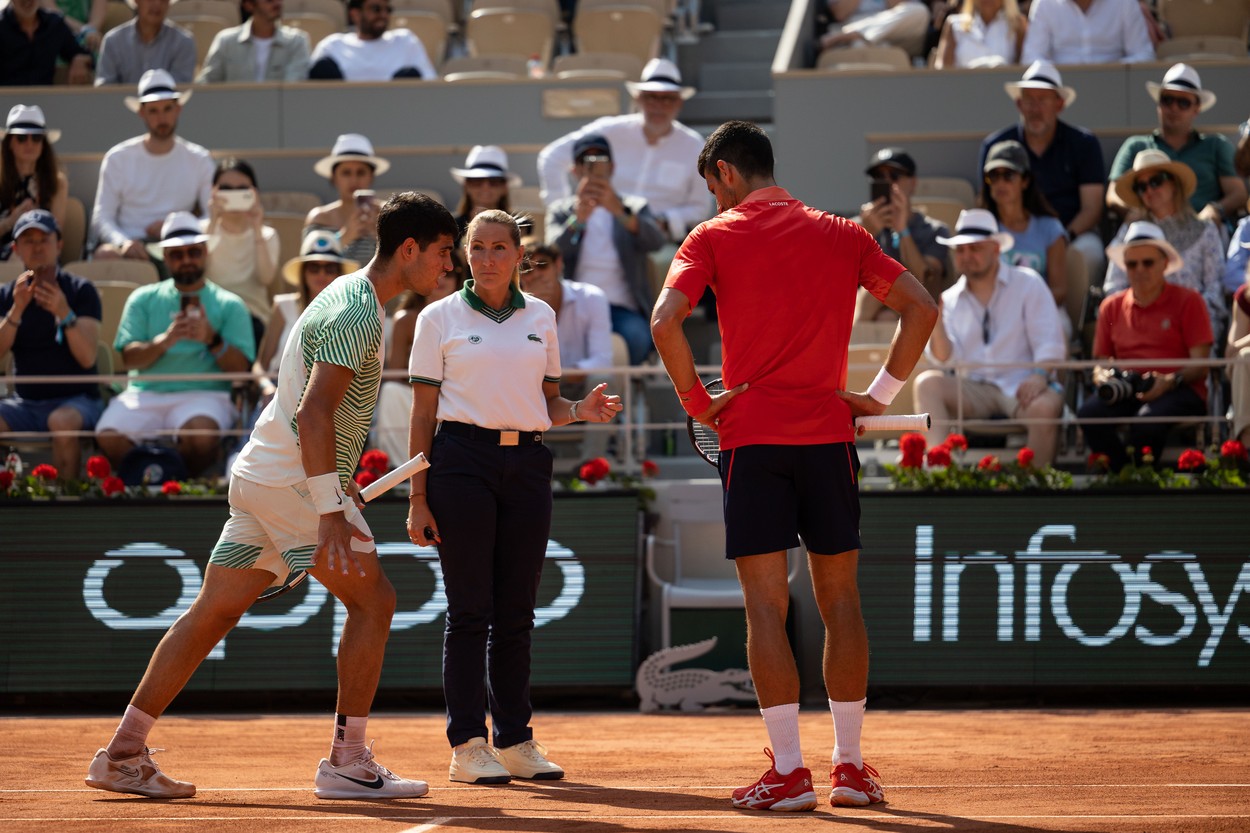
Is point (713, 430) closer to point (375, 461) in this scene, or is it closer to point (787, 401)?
point (787, 401)

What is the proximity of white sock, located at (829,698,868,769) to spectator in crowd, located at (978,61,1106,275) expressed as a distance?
719 cm

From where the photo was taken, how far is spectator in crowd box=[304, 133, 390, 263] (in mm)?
11594

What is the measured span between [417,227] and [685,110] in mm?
10048

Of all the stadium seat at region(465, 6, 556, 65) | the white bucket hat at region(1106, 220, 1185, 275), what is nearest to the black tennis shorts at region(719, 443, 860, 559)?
the white bucket hat at region(1106, 220, 1185, 275)

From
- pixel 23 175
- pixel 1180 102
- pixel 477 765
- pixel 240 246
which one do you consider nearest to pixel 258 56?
pixel 23 175

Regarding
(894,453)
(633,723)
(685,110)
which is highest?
(685,110)

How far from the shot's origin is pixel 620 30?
1562 cm

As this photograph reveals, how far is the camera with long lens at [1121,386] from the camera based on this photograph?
Result: 9.82 m

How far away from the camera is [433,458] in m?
6.28

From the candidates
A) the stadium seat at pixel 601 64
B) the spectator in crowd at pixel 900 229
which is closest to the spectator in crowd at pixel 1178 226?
the spectator in crowd at pixel 900 229

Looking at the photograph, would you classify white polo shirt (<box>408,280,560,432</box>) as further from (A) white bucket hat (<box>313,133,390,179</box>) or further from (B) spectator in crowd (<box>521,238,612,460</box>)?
(A) white bucket hat (<box>313,133,390,179</box>)

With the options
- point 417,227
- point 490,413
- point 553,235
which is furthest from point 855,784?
point 553,235

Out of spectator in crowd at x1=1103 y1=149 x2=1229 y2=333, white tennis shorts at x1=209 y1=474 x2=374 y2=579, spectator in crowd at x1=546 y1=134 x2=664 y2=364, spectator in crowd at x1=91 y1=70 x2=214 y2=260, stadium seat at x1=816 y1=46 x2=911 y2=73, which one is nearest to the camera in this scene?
white tennis shorts at x1=209 y1=474 x2=374 y2=579

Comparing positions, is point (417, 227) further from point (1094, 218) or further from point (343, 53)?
point (343, 53)
